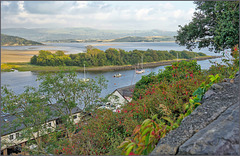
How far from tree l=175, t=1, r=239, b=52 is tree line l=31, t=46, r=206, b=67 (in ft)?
35.6

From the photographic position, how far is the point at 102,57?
23.2 m

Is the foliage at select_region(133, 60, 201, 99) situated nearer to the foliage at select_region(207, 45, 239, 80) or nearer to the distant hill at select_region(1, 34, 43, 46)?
the foliage at select_region(207, 45, 239, 80)

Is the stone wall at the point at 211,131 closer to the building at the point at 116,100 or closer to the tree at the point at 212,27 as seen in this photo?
the building at the point at 116,100

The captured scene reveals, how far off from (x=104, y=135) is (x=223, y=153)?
7.40 feet

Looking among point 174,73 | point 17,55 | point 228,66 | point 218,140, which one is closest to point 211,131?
point 218,140

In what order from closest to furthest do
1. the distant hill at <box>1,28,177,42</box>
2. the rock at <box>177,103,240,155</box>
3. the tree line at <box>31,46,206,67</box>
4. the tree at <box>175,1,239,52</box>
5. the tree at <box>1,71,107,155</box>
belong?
A: the rock at <box>177,103,240,155</box>, the tree at <box>175,1,239,52</box>, the tree at <box>1,71,107,155</box>, the distant hill at <box>1,28,177,42</box>, the tree line at <box>31,46,206,67</box>

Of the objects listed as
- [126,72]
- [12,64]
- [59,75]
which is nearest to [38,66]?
[12,64]

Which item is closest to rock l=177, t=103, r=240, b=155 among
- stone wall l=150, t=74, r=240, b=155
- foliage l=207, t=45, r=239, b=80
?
stone wall l=150, t=74, r=240, b=155

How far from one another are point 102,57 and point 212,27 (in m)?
15.2

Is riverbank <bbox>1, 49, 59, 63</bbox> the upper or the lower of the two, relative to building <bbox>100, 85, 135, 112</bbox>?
upper

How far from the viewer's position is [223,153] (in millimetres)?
1477

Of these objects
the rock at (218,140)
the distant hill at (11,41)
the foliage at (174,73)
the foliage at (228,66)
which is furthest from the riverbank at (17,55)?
the rock at (218,140)

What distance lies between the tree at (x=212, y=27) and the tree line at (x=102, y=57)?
1086 cm

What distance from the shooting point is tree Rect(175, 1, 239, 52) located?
289 inches
